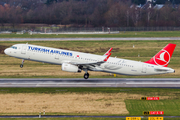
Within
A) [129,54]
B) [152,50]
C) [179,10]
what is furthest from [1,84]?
[179,10]

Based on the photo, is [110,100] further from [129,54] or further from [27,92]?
[129,54]

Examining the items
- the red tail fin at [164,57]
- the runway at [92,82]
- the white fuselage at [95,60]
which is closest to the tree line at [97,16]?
the runway at [92,82]

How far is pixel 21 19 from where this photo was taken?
468 feet

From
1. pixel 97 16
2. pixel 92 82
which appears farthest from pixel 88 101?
pixel 97 16

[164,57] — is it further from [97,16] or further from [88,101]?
[97,16]

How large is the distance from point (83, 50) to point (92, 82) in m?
36.7

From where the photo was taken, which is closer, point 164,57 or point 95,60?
point 164,57

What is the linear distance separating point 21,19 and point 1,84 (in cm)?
9843

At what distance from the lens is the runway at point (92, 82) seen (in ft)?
159

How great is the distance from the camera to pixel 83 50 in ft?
285

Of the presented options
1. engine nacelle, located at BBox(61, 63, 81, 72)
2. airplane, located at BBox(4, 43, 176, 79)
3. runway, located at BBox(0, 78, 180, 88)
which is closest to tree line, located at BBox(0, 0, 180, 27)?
runway, located at BBox(0, 78, 180, 88)

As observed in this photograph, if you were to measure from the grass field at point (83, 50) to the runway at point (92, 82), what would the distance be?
351 centimetres

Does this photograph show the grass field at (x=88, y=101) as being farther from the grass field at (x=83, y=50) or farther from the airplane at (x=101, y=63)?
the grass field at (x=83, y=50)

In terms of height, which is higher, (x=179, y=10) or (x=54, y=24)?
(x=179, y=10)
